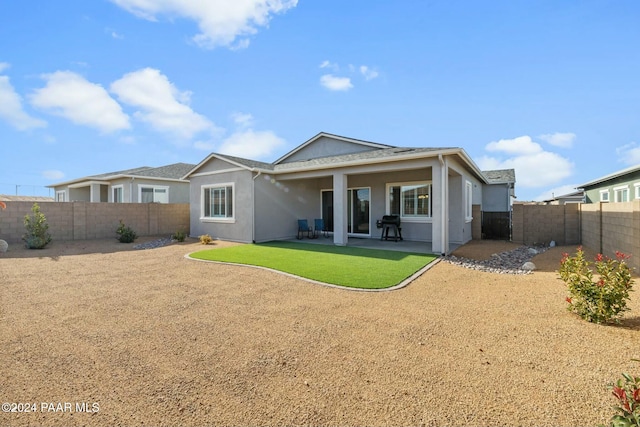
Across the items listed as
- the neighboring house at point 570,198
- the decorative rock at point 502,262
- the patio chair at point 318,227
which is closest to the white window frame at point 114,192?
the patio chair at point 318,227

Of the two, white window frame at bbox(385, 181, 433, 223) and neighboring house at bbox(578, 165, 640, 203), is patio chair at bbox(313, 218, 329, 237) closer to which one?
white window frame at bbox(385, 181, 433, 223)

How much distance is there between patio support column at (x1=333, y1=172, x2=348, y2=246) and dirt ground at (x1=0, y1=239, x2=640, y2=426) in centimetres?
592

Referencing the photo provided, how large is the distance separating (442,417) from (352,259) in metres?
6.75

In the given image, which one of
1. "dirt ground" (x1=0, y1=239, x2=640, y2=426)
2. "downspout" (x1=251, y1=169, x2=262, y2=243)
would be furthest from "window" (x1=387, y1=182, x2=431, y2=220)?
"dirt ground" (x1=0, y1=239, x2=640, y2=426)

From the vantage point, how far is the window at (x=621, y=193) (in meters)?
15.8

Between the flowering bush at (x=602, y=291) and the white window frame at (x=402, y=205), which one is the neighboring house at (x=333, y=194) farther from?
the flowering bush at (x=602, y=291)

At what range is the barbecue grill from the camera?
1280 cm

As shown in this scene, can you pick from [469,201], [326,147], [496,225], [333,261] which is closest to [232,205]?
[326,147]

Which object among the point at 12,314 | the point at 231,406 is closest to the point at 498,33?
the point at 231,406

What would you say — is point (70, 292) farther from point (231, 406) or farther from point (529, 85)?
point (529, 85)

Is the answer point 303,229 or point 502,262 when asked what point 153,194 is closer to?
point 303,229

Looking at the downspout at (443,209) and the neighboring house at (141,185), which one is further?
the neighboring house at (141,185)

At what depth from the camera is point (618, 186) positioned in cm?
1670

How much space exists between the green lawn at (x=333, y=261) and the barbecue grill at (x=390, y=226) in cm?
258
